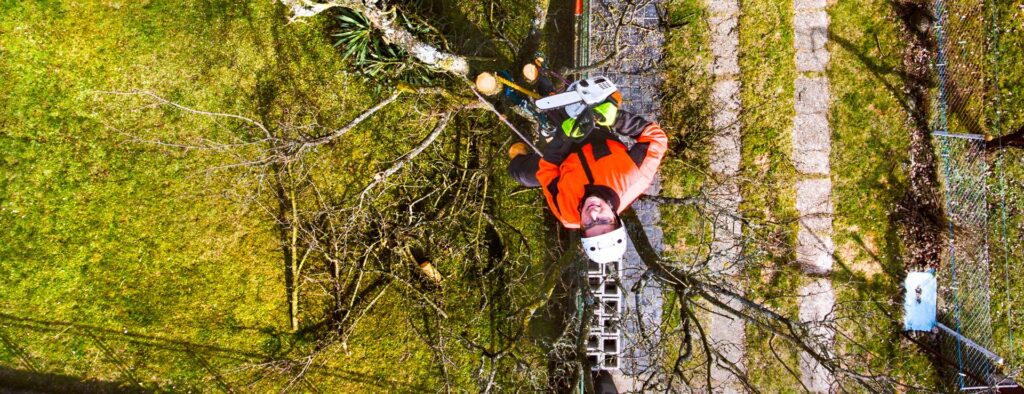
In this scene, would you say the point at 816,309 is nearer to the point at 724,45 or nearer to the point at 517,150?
the point at 724,45

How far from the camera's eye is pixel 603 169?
4426 mm

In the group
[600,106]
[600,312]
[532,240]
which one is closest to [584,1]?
[600,106]

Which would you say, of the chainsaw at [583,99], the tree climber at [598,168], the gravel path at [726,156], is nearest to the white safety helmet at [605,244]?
the tree climber at [598,168]

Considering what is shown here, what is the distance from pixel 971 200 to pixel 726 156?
3.17m

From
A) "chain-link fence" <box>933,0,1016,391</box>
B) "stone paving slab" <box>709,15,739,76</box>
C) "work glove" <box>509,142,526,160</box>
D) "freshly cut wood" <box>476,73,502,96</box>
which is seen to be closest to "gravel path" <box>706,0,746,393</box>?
"stone paving slab" <box>709,15,739,76</box>

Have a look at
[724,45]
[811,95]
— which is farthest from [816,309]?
[724,45]

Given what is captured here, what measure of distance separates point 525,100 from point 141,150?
15.4 feet

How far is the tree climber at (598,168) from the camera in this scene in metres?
4.10

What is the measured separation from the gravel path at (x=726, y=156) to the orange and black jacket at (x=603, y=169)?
218 cm

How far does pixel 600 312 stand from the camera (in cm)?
612

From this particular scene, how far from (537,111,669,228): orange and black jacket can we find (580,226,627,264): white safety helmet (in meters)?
0.29

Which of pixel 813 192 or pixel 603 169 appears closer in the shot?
pixel 603 169

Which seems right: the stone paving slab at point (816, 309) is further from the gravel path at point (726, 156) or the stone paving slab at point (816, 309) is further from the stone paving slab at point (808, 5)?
the stone paving slab at point (808, 5)

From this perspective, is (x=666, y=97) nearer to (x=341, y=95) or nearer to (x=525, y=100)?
(x=525, y=100)
